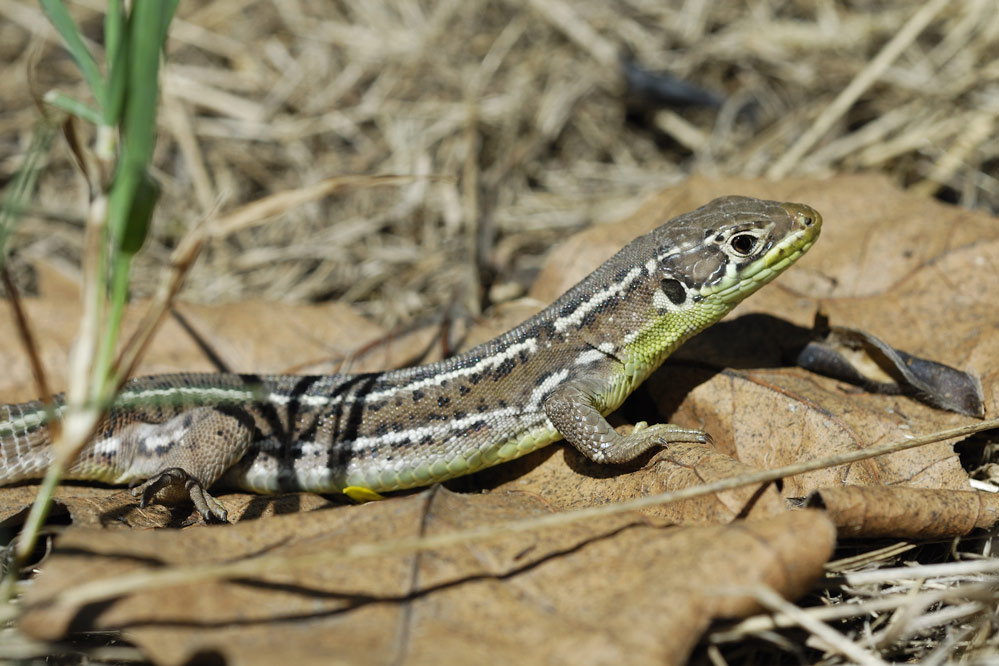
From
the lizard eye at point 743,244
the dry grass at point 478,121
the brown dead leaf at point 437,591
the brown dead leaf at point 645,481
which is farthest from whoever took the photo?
the dry grass at point 478,121

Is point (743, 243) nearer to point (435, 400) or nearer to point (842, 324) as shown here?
point (842, 324)

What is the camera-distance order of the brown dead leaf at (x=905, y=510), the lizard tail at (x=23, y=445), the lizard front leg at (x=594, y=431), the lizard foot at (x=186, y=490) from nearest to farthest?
the brown dead leaf at (x=905, y=510) → the lizard front leg at (x=594, y=431) → the lizard foot at (x=186, y=490) → the lizard tail at (x=23, y=445)

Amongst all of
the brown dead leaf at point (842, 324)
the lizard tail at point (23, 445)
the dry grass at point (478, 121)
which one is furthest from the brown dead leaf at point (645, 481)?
the lizard tail at point (23, 445)

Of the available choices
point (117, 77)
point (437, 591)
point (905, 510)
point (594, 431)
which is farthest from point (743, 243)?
point (117, 77)

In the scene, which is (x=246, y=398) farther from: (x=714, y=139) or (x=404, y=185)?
(x=714, y=139)

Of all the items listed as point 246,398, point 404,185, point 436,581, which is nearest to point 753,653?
point 436,581

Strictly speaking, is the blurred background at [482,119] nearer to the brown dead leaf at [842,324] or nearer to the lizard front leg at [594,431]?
the brown dead leaf at [842,324]

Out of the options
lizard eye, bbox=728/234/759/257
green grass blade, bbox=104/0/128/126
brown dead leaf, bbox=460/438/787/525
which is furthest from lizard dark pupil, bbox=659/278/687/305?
green grass blade, bbox=104/0/128/126
